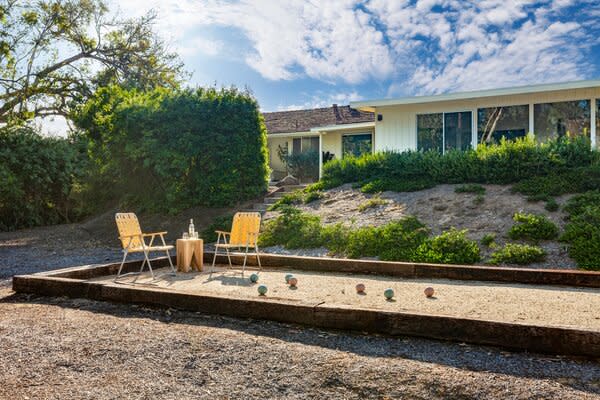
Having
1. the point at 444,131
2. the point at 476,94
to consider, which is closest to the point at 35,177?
the point at 444,131

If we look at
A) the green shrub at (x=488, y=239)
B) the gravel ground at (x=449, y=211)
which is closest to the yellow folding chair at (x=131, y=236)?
the gravel ground at (x=449, y=211)

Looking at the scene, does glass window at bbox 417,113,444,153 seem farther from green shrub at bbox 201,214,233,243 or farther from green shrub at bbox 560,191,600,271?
green shrub at bbox 201,214,233,243

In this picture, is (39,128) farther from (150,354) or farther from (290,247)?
(150,354)

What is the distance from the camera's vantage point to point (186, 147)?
14156 mm

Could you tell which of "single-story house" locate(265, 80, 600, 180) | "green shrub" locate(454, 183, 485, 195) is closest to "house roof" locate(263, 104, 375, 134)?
"single-story house" locate(265, 80, 600, 180)

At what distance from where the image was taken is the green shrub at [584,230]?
26.3 feet

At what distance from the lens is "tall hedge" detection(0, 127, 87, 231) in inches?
634

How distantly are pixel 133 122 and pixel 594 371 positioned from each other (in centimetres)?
1297

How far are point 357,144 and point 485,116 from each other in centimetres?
647

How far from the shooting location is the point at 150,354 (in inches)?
155

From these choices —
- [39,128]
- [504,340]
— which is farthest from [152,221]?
[504,340]

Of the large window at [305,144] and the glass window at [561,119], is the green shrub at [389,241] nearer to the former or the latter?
the glass window at [561,119]

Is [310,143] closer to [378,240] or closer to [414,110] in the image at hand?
[414,110]

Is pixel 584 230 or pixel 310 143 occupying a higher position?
pixel 310 143
